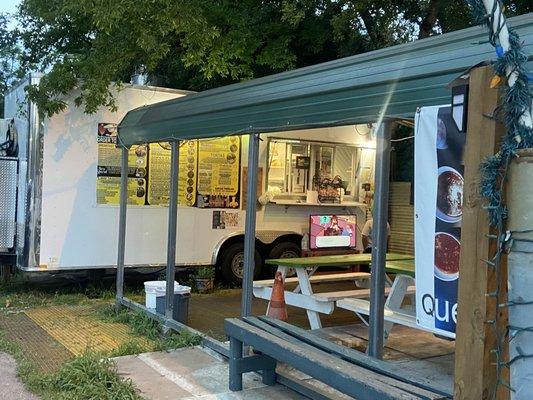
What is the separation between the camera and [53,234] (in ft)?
27.9

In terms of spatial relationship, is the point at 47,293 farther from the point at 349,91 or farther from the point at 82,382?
the point at 349,91

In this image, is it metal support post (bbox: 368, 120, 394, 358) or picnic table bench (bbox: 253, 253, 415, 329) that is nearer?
metal support post (bbox: 368, 120, 394, 358)

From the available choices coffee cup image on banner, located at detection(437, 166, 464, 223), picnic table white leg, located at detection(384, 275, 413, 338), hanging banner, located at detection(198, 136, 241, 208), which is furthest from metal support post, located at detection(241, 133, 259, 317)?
hanging banner, located at detection(198, 136, 241, 208)

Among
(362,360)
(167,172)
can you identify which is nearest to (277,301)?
(362,360)

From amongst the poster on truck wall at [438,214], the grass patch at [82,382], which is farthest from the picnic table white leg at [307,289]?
the poster on truck wall at [438,214]

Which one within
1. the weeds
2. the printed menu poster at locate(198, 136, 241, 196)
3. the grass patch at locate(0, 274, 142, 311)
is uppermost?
the printed menu poster at locate(198, 136, 241, 196)

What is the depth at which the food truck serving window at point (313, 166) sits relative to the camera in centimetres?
1011

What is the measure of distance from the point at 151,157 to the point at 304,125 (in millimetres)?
4979

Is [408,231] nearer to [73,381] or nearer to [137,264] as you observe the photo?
[137,264]

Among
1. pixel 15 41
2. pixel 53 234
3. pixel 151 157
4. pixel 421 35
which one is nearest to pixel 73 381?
pixel 53 234

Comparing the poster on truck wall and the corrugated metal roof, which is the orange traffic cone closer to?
the corrugated metal roof

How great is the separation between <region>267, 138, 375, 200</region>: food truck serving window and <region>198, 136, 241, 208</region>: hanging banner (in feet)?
1.93

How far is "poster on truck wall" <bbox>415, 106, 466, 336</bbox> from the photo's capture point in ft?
10.4

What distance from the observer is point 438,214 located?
327cm
